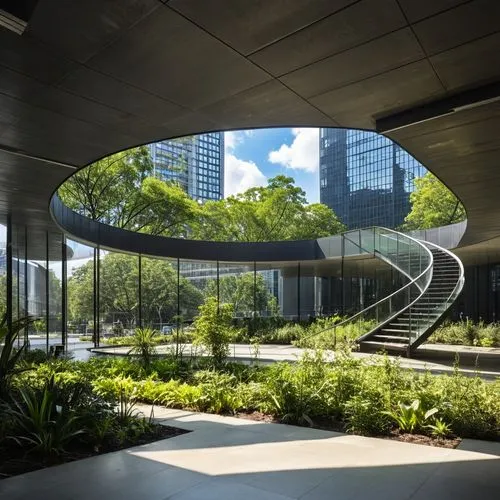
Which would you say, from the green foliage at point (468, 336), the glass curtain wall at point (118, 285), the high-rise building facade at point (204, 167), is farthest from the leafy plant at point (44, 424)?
the high-rise building facade at point (204, 167)

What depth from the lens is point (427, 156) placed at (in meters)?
7.25

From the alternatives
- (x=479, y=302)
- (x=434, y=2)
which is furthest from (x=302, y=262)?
(x=434, y=2)

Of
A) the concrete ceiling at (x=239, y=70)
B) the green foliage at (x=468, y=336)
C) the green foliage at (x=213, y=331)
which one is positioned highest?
the concrete ceiling at (x=239, y=70)

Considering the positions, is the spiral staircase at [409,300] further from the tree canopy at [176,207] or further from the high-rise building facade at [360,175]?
the high-rise building facade at [360,175]

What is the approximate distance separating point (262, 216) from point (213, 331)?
2455 centimetres

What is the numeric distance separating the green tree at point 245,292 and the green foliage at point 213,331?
17691 mm

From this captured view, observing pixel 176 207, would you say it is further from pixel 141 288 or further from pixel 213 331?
pixel 213 331

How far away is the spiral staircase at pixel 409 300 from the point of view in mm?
13484

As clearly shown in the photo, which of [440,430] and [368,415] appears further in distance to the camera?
[368,415]

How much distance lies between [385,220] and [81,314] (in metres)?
52.6

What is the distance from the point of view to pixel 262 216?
3366cm

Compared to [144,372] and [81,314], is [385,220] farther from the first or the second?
[144,372]

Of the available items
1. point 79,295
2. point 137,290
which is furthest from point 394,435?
point 137,290

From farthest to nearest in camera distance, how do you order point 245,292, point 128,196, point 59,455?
point 128,196
point 245,292
point 59,455
